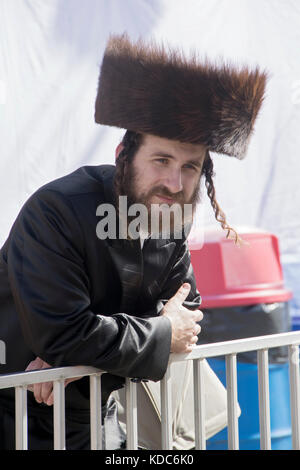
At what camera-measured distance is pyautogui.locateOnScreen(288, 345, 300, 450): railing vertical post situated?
6.37ft

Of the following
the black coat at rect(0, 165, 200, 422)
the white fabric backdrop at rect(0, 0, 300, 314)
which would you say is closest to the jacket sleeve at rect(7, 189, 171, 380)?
the black coat at rect(0, 165, 200, 422)

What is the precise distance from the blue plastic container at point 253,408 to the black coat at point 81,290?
1137 millimetres

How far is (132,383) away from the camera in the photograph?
1.71m

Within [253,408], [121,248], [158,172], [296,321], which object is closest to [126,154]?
[158,172]

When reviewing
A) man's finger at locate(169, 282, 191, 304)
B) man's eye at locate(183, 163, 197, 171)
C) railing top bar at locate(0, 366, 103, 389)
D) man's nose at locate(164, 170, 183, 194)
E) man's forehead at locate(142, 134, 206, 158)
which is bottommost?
railing top bar at locate(0, 366, 103, 389)

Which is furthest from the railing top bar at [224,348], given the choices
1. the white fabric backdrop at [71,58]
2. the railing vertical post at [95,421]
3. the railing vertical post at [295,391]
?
the white fabric backdrop at [71,58]

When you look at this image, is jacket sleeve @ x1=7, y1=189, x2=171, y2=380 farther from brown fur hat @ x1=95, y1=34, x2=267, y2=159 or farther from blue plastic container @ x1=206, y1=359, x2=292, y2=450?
blue plastic container @ x1=206, y1=359, x2=292, y2=450

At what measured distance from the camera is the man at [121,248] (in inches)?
64.5

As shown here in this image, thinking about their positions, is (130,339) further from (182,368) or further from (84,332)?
(182,368)

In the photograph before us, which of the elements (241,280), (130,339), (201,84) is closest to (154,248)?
(130,339)

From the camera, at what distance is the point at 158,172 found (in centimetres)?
185

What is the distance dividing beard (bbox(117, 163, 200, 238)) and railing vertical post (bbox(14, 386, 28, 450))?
56cm
